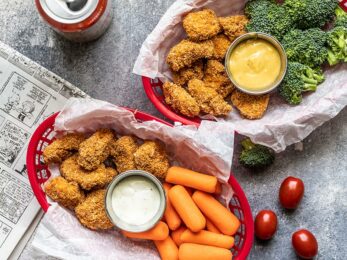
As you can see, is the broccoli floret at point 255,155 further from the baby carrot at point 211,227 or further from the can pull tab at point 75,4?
the can pull tab at point 75,4

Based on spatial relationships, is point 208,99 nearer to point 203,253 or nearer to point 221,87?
point 221,87

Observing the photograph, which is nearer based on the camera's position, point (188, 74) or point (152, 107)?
point (188, 74)

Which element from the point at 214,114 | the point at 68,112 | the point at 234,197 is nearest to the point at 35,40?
the point at 68,112

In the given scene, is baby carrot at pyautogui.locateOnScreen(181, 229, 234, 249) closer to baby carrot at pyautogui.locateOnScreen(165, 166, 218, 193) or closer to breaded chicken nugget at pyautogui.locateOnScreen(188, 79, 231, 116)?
baby carrot at pyautogui.locateOnScreen(165, 166, 218, 193)

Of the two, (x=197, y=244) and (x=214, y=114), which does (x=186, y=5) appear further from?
(x=197, y=244)

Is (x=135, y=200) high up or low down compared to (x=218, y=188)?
up

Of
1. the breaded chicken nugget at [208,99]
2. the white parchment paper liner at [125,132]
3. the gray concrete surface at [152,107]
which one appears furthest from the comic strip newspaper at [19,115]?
the breaded chicken nugget at [208,99]

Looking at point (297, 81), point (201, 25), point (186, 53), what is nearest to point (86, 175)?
point (186, 53)
